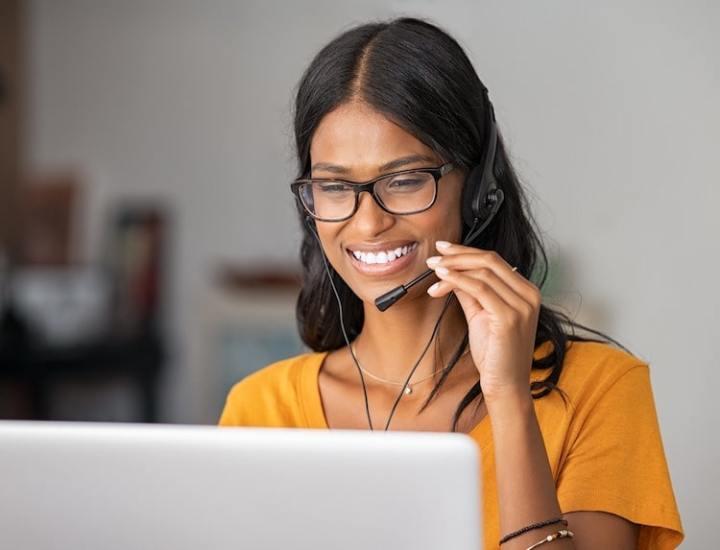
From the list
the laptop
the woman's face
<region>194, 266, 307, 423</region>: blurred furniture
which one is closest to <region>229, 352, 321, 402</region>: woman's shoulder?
the woman's face

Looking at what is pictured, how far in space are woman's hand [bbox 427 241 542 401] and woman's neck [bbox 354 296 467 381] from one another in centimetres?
31

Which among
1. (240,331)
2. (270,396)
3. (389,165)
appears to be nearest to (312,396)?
(270,396)

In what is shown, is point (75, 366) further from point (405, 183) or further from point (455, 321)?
point (405, 183)

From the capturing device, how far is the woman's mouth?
4.69ft

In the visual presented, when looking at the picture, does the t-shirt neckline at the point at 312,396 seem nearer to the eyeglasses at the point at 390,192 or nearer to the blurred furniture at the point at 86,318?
the eyeglasses at the point at 390,192

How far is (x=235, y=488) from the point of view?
88cm

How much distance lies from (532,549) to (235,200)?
4.79 meters

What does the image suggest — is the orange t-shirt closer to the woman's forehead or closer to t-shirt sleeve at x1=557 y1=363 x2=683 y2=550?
t-shirt sleeve at x1=557 y1=363 x2=683 y2=550

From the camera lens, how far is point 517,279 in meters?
1.24

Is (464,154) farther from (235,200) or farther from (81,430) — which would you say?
(235,200)

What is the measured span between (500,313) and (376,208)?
0.25m

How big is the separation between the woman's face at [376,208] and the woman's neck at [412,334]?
12cm

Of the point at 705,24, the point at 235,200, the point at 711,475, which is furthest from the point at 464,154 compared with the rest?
the point at 235,200

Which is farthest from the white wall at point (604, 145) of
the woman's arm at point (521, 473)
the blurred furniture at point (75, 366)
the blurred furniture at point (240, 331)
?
the woman's arm at point (521, 473)
